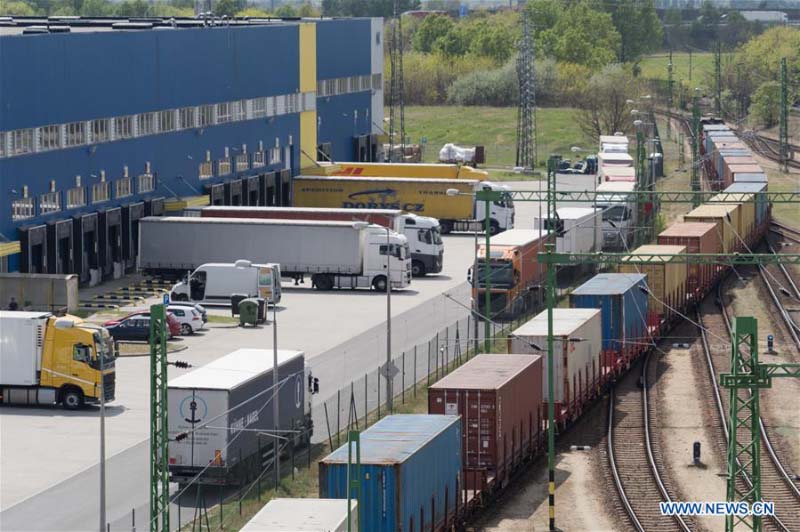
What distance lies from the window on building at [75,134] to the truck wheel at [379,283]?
1340cm

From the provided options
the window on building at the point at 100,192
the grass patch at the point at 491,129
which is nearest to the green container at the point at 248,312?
the window on building at the point at 100,192

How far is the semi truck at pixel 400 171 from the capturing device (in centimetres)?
10006

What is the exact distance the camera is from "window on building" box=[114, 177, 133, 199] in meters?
76.2

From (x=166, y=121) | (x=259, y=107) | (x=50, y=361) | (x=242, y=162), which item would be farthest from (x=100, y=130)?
(x=50, y=361)

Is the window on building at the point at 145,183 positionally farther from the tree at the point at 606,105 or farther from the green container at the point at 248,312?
the tree at the point at 606,105

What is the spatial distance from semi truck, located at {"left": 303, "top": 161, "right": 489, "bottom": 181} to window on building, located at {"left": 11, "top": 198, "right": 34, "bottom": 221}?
32.0 metres

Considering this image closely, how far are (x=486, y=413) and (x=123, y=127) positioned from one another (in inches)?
1557

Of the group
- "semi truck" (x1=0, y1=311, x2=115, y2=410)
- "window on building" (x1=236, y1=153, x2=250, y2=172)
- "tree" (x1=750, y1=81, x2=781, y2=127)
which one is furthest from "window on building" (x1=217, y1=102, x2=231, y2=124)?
"tree" (x1=750, y1=81, x2=781, y2=127)

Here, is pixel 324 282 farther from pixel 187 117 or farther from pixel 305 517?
pixel 305 517

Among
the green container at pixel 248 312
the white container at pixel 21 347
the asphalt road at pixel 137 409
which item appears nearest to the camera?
the asphalt road at pixel 137 409

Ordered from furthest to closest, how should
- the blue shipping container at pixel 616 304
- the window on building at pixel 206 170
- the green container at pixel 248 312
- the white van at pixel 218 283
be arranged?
the window on building at pixel 206 170 → the white van at pixel 218 283 → the green container at pixel 248 312 → the blue shipping container at pixel 616 304

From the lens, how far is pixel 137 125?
7775 cm

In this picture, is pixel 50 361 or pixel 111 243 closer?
pixel 50 361

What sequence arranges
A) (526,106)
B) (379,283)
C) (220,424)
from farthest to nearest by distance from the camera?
(526,106), (379,283), (220,424)
